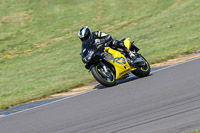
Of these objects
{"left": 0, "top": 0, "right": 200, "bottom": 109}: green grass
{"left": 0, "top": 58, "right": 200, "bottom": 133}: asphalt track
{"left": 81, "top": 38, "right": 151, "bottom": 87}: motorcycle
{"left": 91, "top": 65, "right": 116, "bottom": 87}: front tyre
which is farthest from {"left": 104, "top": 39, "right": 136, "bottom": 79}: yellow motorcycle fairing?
{"left": 0, "top": 0, "right": 200, "bottom": 109}: green grass

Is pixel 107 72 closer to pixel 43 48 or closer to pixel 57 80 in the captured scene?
pixel 57 80

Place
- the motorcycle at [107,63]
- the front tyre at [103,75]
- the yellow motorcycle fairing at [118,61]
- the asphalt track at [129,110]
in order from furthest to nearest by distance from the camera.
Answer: the yellow motorcycle fairing at [118,61] → the motorcycle at [107,63] → the front tyre at [103,75] → the asphalt track at [129,110]

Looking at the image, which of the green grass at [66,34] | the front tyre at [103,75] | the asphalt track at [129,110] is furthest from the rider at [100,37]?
the green grass at [66,34]

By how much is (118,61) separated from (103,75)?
1.82ft

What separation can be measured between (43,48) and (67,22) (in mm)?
4803

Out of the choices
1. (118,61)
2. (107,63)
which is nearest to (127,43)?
(118,61)

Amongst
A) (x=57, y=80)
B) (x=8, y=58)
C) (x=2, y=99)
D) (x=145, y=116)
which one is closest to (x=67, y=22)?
(x=8, y=58)

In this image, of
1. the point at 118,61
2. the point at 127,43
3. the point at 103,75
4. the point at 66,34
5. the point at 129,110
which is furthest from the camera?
the point at 66,34

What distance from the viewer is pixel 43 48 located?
65.4 feet

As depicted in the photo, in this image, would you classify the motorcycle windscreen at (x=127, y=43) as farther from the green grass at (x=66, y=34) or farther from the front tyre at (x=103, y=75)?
the green grass at (x=66, y=34)

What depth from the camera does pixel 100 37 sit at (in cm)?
905

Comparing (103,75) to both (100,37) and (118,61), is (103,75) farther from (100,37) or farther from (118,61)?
(100,37)

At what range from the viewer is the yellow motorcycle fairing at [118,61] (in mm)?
8891

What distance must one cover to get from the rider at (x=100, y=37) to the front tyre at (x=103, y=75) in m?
0.67
